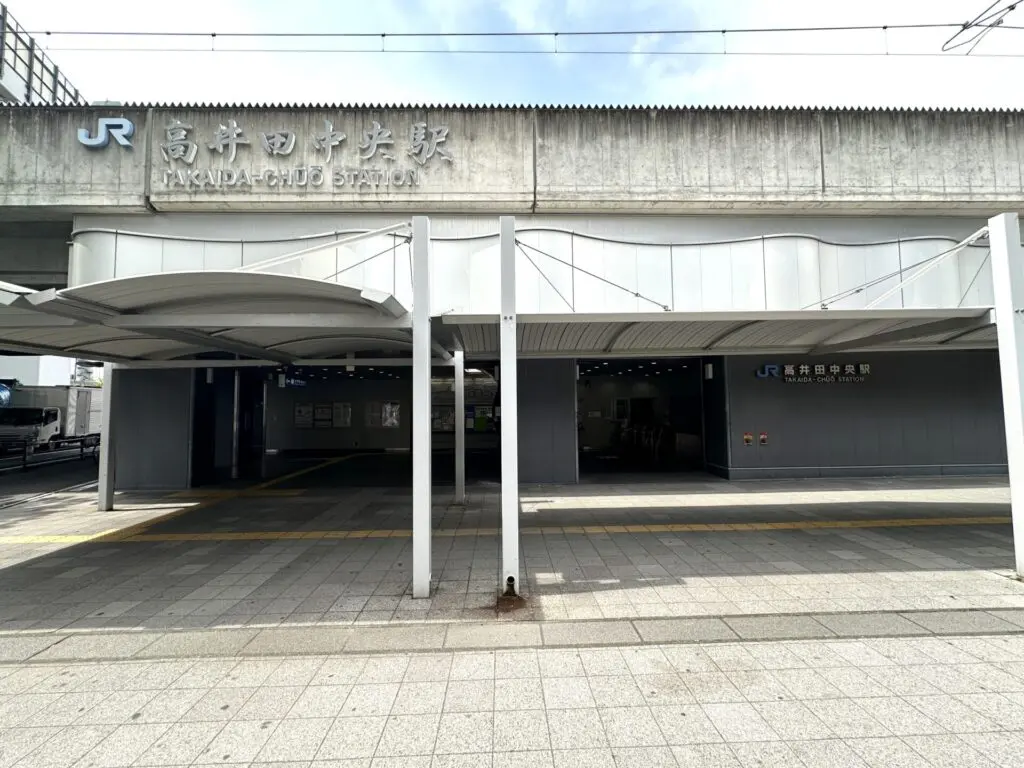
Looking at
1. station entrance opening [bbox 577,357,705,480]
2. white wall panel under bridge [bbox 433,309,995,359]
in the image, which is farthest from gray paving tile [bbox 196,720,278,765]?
station entrance opening [bbox 577,357,705,480]

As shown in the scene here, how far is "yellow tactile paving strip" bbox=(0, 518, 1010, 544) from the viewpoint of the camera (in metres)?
7.09

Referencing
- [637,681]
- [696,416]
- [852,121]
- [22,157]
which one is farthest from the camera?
[696,416]

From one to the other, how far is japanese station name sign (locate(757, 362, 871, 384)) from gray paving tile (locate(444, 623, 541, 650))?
33.1ft

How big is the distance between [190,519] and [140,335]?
3522mm

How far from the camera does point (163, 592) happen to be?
5.07 m

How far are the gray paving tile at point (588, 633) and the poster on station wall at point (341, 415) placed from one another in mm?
16578

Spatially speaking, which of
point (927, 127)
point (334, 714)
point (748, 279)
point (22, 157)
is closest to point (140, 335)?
point (334, 714)

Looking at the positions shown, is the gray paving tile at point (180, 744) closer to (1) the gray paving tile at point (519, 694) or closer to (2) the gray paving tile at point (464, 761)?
(2) the gray paving tile at point (464, 761)

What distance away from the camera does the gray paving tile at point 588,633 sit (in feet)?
12.7

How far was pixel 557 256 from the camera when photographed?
8328mm

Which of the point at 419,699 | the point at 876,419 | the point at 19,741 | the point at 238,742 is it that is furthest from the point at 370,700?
the point at 876,419

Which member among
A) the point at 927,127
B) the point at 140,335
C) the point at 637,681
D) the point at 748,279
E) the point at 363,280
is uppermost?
the point at 927,127

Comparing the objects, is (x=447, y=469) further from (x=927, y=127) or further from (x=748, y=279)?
(x=927, y=127)

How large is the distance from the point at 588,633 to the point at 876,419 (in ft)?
37.6
